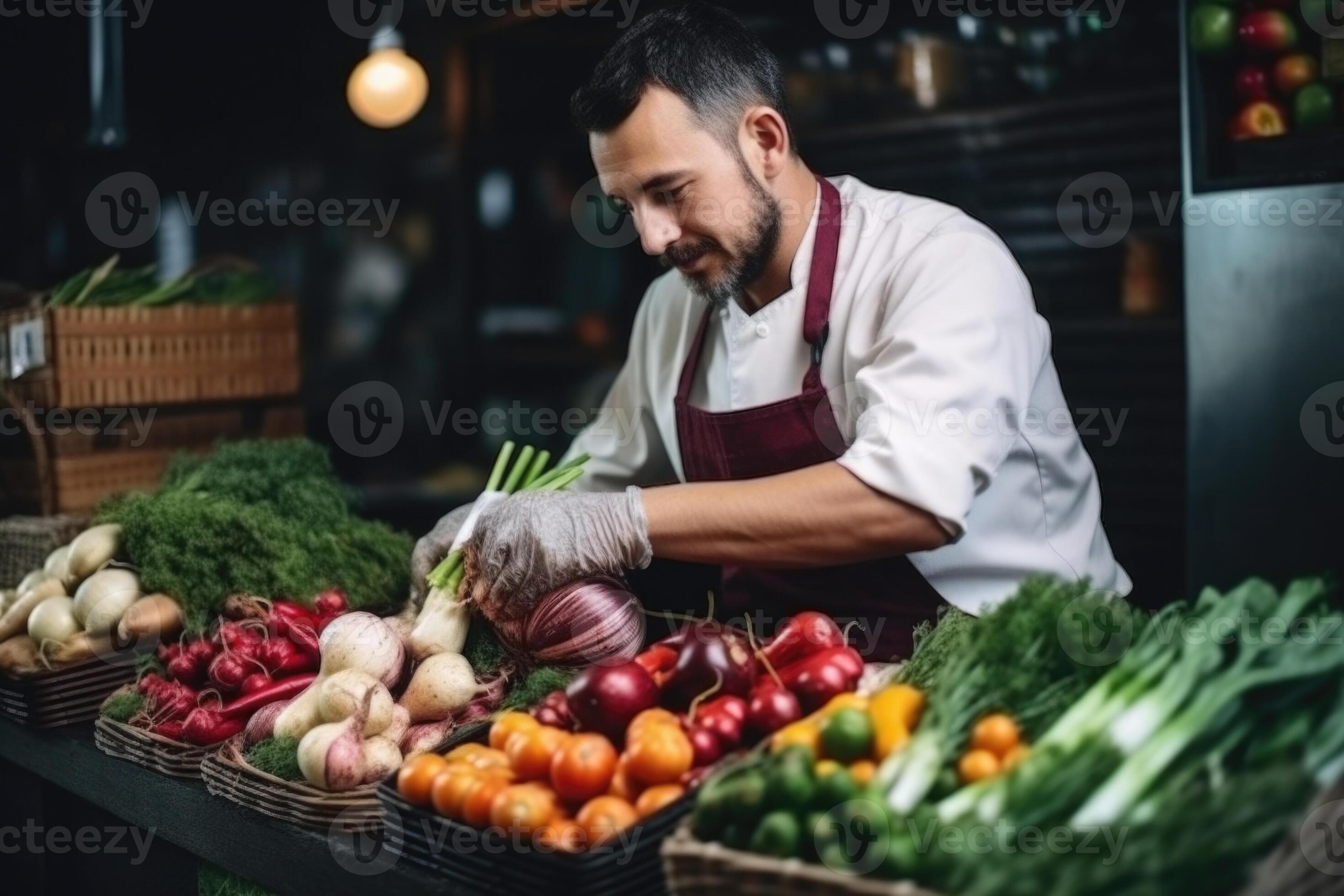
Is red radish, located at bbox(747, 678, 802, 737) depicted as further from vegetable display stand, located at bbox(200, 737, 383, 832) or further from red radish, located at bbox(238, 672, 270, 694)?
red radish, located at bbox(238, 672, 270, 694)

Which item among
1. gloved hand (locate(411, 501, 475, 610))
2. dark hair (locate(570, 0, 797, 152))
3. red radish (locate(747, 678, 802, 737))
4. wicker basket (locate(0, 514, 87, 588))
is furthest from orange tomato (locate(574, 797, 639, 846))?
wicker basket (locate(0, 514, 87, 588))

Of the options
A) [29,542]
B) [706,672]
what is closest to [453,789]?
[706,672]

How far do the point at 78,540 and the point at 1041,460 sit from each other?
2.27 metres

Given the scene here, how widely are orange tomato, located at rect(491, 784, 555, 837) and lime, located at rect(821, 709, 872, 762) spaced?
15.3 inches

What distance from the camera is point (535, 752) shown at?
5.94 ft

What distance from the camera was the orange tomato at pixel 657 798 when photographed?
1716 mm

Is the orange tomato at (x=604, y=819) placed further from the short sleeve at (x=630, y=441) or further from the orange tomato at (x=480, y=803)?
the short sleeve at (x=630, y=441)

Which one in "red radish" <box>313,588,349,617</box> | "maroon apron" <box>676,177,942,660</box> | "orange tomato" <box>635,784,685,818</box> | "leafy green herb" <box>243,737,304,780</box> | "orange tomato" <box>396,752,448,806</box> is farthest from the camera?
"red radish" <box>313,588,349,617</box>

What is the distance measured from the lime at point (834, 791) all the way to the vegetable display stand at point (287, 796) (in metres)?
0.77

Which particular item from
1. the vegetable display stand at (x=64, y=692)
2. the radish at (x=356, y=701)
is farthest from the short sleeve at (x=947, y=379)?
the vegetable display stand at (x=64, y=692)

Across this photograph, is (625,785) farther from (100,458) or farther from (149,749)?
(100,458)

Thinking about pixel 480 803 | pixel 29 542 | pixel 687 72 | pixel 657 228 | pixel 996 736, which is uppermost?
pixel 687 72

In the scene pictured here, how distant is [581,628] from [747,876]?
0.95 m

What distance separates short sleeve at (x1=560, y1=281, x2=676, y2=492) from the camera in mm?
3246
